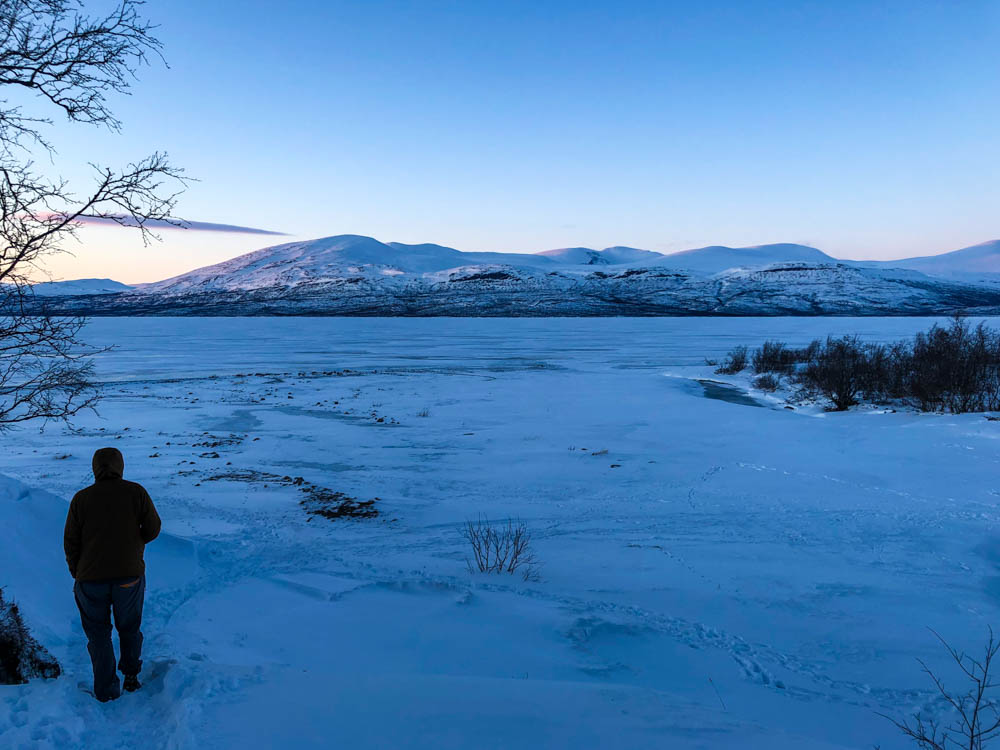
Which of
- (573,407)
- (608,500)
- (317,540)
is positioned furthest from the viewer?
(573,407)

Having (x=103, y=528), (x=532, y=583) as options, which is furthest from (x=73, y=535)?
(x=532, y=583)

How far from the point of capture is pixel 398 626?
16.0 ft

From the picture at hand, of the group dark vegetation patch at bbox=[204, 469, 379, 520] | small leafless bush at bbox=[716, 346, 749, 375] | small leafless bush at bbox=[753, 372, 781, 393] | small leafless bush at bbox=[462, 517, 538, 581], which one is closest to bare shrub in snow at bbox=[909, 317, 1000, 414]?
small leafless bush at bbox=[753, 372, 781, 393]

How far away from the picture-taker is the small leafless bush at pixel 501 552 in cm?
611

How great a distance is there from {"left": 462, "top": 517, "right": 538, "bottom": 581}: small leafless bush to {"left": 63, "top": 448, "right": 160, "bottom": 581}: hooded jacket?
3326mm

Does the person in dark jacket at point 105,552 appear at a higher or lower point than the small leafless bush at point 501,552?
higher

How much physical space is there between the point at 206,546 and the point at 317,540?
1.17 m

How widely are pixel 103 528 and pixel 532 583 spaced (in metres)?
3.77

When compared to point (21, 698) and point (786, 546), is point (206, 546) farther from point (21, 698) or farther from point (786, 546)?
point (786, 546)

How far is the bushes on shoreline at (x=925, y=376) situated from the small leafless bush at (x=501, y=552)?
1275 centimetres

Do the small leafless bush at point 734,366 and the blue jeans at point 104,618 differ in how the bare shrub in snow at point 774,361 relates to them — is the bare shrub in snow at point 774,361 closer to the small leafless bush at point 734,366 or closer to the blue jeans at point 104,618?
the small leafless bush at point 734,366

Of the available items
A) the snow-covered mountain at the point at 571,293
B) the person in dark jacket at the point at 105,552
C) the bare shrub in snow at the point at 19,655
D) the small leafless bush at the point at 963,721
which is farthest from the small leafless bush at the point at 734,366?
A: the snow-covered mountain at the point at 571,293

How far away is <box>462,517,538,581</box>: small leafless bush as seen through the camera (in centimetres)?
611

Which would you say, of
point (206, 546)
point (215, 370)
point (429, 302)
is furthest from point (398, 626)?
point (429, 302)
